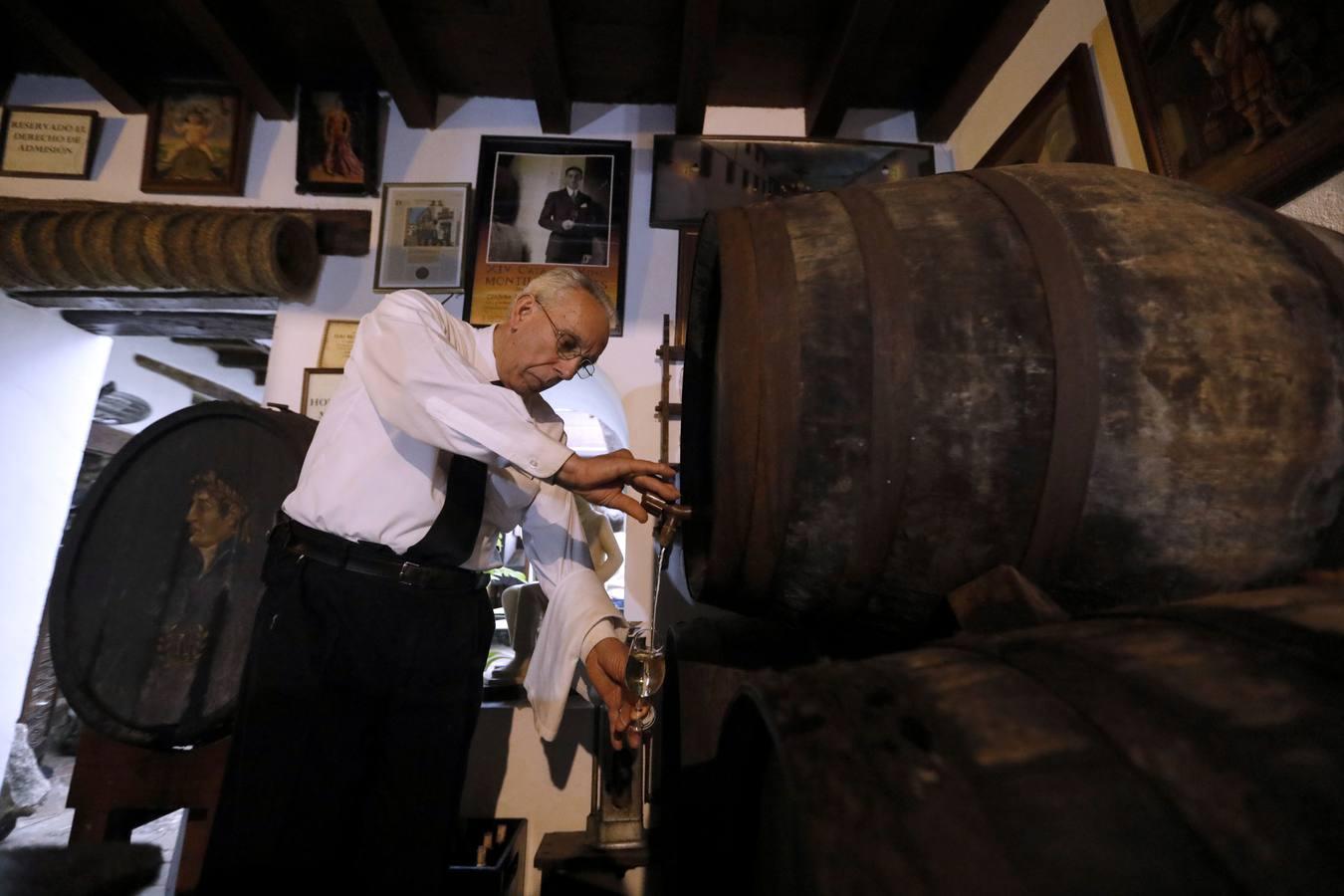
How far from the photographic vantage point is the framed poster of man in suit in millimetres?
2838

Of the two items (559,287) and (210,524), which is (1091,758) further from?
(210,524)

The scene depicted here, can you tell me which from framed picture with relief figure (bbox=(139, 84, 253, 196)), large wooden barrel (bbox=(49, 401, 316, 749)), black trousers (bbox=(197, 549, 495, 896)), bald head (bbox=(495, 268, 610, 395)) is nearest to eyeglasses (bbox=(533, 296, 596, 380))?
bald head (bbox=(495, 268, 610, 395))

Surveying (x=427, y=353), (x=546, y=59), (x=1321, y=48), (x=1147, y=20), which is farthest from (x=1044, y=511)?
(x=546, y=59)

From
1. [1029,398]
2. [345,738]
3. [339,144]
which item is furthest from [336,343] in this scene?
[1029,398]

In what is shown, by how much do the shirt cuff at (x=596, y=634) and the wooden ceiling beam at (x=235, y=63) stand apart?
2.91 meters

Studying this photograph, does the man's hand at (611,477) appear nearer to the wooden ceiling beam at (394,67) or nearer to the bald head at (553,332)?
the bald head at (553,332)

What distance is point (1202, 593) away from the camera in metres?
0.77

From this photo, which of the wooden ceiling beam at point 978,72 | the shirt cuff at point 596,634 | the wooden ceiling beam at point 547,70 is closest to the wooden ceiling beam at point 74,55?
the wooden ceiling beam at point 547,70

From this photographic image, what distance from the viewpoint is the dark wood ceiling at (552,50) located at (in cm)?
253

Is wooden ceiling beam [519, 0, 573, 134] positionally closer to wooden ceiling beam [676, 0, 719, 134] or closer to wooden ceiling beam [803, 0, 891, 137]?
wooden ceiling beam [676, 0, 719, 134]

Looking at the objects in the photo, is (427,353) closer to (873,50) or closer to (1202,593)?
(1202,593)

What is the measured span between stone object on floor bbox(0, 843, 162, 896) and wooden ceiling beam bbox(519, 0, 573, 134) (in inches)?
108

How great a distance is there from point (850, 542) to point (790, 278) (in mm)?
389

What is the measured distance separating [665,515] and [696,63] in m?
2.29
